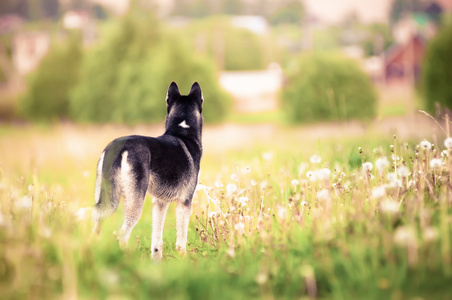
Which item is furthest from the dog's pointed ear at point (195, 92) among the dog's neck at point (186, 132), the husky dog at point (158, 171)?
the dog's neck at point (186, 132)

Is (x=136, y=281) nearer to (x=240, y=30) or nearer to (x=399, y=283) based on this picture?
(x=399, y=283)

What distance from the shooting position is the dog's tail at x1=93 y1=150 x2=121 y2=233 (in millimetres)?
3873

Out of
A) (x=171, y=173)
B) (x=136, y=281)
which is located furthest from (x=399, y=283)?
(x=171, y=173)

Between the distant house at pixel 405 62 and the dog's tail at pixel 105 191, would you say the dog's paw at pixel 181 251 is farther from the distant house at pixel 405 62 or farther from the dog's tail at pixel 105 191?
the distant house at pixel 405 62

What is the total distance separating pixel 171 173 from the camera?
446 cm

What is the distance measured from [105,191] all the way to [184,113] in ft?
5.32

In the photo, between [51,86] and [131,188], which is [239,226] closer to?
[131,188]

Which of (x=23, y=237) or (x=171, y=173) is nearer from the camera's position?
(x=23, y=237)

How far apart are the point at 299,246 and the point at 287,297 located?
59 centimetres

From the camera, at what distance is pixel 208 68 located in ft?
79.5

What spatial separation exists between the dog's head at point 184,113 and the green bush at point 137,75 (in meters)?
16.2

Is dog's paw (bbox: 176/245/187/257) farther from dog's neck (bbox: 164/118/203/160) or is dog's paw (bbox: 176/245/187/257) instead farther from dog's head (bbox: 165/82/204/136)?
dog's head (bbox: 165/82/204/136)

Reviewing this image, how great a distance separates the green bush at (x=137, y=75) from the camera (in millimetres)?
22438

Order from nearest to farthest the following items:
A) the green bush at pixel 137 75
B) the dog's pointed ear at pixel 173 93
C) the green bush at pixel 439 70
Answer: the dog's pointed ear at pixel 173 93, the green bush at pixel 439 70, the green bush at pixel 137 75
